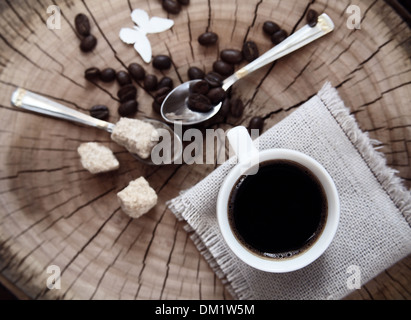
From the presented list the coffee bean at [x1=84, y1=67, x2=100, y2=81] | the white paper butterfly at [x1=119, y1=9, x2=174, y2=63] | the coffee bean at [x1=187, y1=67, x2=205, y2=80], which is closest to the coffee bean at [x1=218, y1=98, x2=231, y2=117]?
the coffee bean at [x1=187, y1=67, x2=205, y2=80]

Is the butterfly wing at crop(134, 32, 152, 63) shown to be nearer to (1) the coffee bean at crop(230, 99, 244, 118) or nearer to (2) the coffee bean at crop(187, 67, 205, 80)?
(2) the coffee bean at crop(187, 67, 205, 80)

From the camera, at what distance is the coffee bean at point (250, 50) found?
1.38m

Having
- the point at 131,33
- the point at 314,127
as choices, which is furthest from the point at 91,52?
the point at 314,127

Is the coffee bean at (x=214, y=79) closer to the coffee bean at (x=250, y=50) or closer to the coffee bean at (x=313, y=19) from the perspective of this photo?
the coffee bean at (x=250, y=50)

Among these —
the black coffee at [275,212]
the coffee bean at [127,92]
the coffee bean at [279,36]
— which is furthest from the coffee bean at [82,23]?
the black coffee at [275,212]

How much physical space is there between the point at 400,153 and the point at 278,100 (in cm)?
49

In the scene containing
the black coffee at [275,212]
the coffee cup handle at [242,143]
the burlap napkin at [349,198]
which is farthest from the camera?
the burlap napkin at [349,198]

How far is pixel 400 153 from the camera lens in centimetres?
138

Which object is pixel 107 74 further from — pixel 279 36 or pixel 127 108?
pixel 279 36

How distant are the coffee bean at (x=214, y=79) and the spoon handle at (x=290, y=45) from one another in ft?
0.07

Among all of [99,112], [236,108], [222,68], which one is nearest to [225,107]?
[236,108]

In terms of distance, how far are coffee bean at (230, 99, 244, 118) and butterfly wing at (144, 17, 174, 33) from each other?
0.39 metres

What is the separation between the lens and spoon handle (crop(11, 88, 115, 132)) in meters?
1.35

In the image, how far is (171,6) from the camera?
139 centimetres
